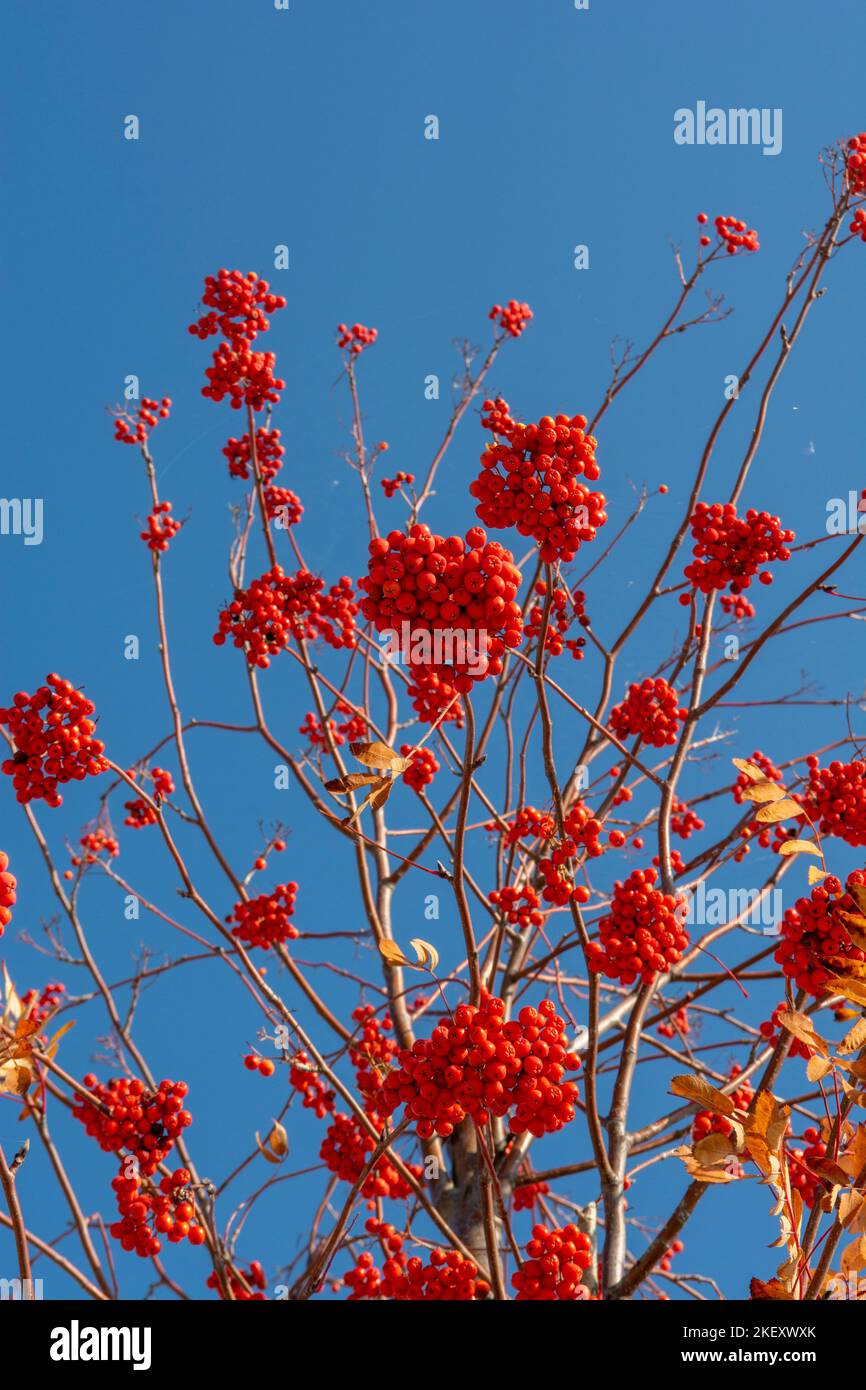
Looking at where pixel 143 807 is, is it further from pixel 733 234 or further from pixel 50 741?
pixel 733 234

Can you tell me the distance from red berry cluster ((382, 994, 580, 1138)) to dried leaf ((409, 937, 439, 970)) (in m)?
0.16

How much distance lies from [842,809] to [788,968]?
4.27ft

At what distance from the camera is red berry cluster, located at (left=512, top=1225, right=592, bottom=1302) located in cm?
373

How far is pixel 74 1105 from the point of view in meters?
5.19

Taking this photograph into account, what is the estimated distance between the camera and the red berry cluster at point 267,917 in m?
6.76

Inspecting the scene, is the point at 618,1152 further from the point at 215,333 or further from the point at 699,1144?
the point at 215,333

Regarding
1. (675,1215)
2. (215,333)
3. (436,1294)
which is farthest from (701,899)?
Answer: (215,333)

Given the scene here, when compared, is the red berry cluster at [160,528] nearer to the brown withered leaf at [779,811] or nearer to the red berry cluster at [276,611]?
the red berry cluster at [276,611]

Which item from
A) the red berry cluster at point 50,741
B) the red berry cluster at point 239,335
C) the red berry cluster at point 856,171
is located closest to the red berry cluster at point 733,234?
the red berry cluster at point 856,171

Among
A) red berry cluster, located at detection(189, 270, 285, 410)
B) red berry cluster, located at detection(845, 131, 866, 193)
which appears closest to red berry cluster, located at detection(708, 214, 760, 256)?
red berry cluster, located at detection(845, 131, 866, 193)

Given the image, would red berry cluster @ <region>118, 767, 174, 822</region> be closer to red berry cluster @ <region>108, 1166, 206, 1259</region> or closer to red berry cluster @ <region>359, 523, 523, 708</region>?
red berry cluster @ <region>108, 1166, 206, 1259</region>

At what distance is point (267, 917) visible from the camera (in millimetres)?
6785

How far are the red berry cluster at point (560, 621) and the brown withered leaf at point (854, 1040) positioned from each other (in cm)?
303

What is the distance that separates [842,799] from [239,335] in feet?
15.4
